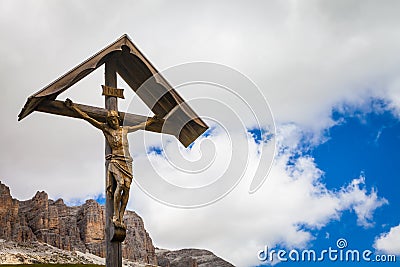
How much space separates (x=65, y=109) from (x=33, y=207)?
19255 centimetres

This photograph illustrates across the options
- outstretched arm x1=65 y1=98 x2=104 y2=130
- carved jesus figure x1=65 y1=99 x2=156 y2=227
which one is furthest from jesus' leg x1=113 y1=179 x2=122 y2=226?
outstretched arm x1=65 y1=98 x2=104 y2=130

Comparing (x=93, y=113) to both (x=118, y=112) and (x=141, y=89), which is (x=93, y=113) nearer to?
(x=118, y=112)

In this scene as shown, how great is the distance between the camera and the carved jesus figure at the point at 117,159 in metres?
8.98

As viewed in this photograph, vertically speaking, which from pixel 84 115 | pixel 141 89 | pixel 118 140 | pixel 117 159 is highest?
pixel 141 89

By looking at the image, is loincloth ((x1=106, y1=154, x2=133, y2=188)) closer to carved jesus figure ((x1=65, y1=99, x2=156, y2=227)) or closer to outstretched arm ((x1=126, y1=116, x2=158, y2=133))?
carved jesus figure ((x1=65, y1=99, x2=156, y2=227))

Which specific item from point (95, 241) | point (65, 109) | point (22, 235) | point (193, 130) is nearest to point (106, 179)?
point (65, 109)

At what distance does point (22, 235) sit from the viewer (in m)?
176

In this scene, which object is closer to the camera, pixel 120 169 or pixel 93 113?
pixel 120 169

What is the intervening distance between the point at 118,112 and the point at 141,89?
66 centimetres

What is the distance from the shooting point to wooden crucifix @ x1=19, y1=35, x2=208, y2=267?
8969 millimetres

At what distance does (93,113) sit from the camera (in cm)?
947

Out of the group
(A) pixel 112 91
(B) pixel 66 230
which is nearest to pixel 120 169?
(A) pixel 112 91

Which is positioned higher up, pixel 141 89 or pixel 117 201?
pixel 141 89

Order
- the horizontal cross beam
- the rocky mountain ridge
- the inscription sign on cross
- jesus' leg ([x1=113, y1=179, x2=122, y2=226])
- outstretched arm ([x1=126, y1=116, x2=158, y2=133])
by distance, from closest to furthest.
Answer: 1. jesus' leg ([x1=113, y1=179, x2=122, y2=226])
2. the horizontal cross beam
3. outstretched arm ([x1=126, y1=116, x2=158, y2=133])
4. the inscription sign on cross
5. the rocky mountain ridge
